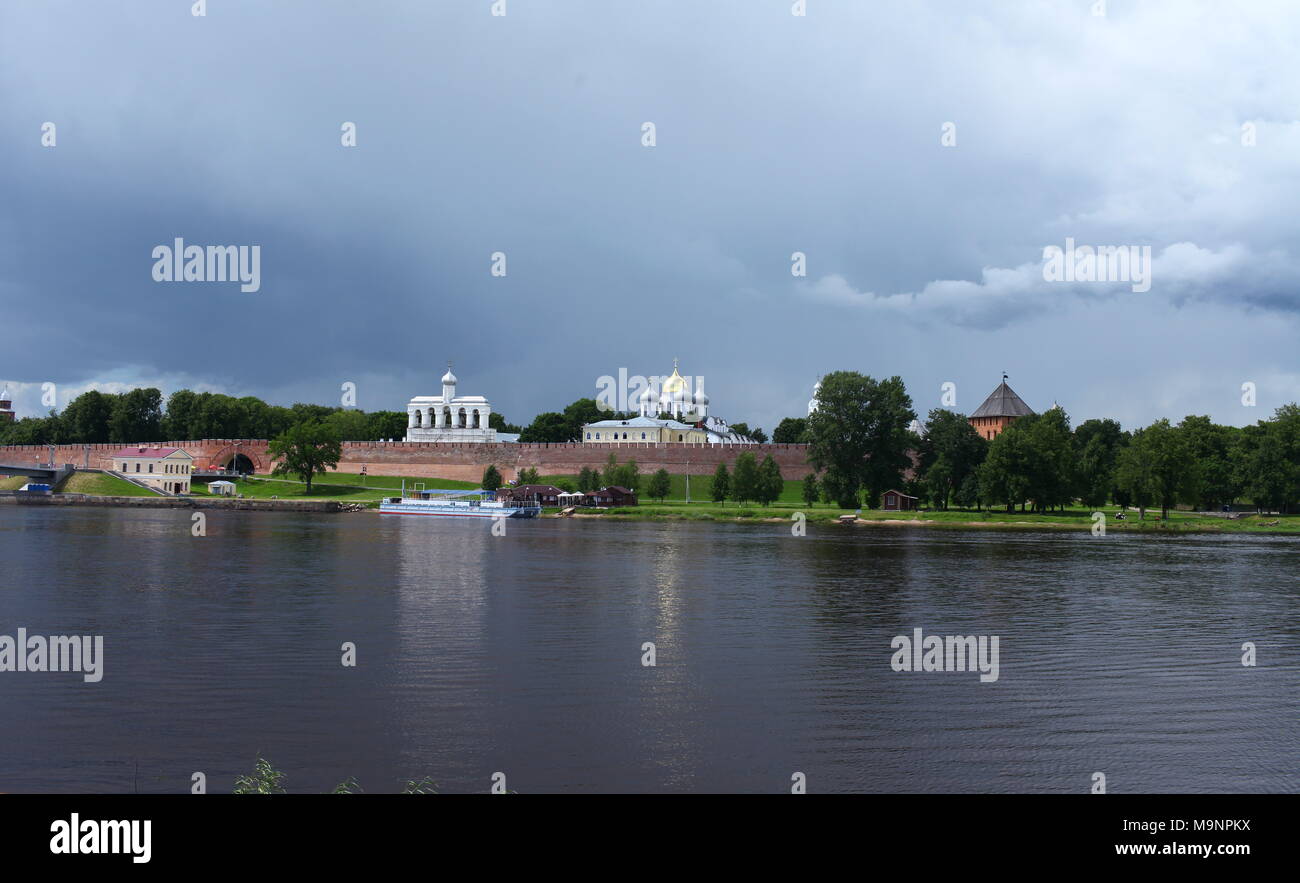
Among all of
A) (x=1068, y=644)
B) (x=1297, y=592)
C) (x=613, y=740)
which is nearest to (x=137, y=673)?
(x=613, y=740)

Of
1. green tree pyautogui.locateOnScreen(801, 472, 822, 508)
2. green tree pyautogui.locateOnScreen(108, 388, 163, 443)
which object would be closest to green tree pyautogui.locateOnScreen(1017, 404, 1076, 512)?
green tree pyautogui.locateOnScreen(801, 472, 822, 508)

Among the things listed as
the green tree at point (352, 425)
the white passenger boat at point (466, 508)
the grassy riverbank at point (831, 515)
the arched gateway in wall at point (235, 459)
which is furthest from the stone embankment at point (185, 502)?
the green tree at point (352, 425)

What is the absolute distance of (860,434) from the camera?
70250mm

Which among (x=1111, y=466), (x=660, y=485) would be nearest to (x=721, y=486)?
(x=660, y=485)

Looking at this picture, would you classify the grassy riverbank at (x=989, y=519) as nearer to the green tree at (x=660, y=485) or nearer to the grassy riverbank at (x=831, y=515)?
the grassy riverbank at (x=831, y=515)

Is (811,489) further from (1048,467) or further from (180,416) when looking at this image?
(180,416)

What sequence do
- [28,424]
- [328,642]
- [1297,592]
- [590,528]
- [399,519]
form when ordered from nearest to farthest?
[328,642], [1297,592], [590,528], [399,519], [28,424]

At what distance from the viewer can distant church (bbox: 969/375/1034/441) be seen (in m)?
95.8

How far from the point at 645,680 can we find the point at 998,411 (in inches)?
3415

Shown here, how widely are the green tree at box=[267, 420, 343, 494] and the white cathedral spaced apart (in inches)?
903

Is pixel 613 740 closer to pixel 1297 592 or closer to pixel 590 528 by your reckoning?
pixel 1297 592

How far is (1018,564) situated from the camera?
119ft
